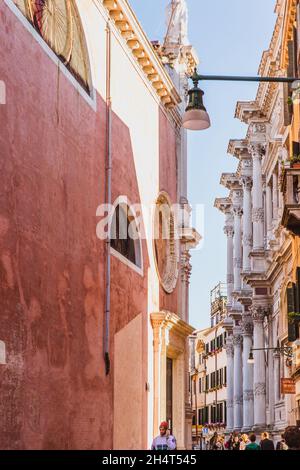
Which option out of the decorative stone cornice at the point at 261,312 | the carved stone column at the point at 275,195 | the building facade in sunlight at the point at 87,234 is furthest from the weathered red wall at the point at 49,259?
the decorative stone cornice at the point at 261,312

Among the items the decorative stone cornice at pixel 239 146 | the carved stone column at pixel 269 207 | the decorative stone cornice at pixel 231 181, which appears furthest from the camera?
the decorative stone cornice at pixel 231 181

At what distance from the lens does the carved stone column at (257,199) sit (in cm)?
3950

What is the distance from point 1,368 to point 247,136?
2986 cm

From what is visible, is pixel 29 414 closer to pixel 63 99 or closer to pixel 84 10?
pixel 63 99

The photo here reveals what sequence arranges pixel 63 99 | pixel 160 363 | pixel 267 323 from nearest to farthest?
pixel 63 99 → pixel 160 363 → pixel 267 323

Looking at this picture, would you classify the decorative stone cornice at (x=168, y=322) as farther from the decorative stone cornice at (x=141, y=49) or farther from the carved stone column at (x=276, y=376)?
the carved stone column at (x=276, y=376)

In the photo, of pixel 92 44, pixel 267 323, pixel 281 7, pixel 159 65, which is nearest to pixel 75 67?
pixel 92 44

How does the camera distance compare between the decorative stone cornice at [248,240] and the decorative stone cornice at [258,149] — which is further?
the decorative stone cornice at [248,240]

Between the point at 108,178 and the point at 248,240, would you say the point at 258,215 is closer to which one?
the point at 248,240

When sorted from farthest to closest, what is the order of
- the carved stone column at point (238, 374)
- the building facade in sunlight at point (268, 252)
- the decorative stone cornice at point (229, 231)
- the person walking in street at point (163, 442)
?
the decorative stone cornice at point (229, 231) → the carved stone column at point (238, 374) → the building facade in sunlight at point (268, 252) → the person walking in street at point (163, 442)

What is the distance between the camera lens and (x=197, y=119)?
12.0 metres

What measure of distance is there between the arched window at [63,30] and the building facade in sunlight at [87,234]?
4 cm

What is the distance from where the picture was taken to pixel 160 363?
2228 centimetres

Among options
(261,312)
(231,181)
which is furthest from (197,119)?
(231,181)
